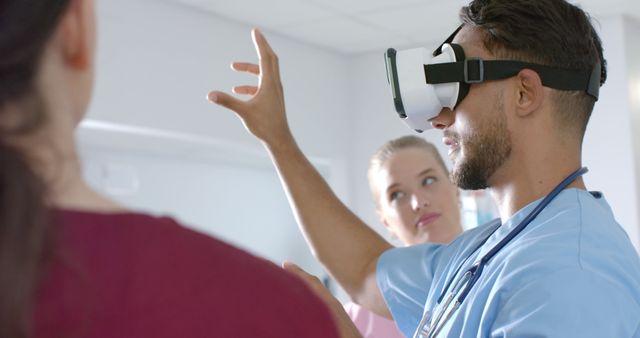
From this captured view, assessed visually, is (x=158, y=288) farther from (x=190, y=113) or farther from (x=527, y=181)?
(x=190, y=113)

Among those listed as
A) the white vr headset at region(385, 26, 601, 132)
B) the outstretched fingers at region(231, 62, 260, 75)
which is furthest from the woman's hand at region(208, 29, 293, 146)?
the white vr headset at region(385, 26, 601, 132)

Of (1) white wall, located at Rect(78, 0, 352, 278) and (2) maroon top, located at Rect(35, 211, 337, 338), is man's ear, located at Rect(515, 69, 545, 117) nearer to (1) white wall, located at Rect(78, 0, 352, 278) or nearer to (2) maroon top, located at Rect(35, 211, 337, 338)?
(2) maroon top, located at Rect(35, 211, 337, 338)

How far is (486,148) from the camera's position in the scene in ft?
4.91

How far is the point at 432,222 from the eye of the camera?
8.86 ft

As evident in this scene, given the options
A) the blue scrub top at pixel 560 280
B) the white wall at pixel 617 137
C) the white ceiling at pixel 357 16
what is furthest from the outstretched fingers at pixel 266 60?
the white wall at pixel 617 137

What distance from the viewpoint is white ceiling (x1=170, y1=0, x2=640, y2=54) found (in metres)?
4.40

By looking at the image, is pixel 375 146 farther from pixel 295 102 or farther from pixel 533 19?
pixel 533 19

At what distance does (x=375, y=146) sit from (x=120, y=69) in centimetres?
214

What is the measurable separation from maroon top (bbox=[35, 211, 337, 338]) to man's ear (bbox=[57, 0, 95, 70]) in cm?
11

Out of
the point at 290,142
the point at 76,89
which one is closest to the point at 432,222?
the point at 290,142

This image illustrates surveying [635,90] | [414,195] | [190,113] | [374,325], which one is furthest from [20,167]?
[635,90]

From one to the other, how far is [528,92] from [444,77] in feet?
0.49

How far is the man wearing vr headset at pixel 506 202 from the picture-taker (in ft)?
3.98

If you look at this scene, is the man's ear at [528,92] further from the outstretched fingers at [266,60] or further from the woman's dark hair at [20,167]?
the woman's dark hair at [20,167]
